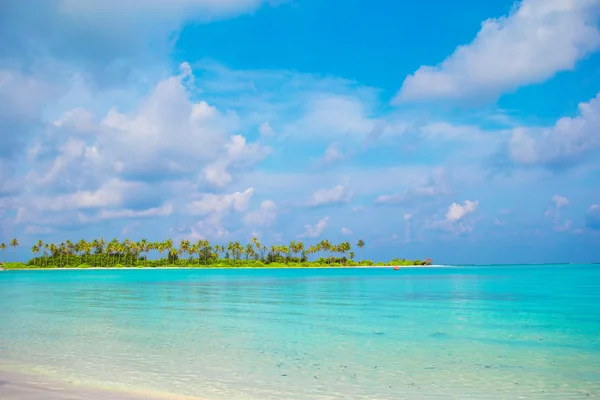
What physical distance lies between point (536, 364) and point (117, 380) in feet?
42.4

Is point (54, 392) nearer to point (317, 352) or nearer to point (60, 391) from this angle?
point (60, 391)

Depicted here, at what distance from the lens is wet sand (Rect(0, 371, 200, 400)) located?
35.2ft

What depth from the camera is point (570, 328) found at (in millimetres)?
23078

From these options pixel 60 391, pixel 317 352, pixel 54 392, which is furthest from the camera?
pixel 317 352

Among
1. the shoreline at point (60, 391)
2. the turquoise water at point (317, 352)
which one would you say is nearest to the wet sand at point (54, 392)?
the shoreline at point (60, 391)

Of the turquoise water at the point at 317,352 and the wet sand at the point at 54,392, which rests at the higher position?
the wet sand at the point at 54,392

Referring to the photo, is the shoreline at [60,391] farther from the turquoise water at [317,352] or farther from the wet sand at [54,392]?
the turquoise water at [317,352]

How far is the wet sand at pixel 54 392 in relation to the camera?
10724 millimetres

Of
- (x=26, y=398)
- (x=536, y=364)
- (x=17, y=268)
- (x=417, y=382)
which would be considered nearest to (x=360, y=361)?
(x=417, y=382)

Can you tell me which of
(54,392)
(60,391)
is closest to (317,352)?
(60,391)

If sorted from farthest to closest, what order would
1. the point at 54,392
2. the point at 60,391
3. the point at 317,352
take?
the point at 317,352 < the point at 60,391 < the point at 54,392

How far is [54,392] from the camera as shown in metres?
11.2

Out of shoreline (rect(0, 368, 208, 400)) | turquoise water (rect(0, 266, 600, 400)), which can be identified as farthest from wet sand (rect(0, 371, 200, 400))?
turquoise water (rect(0, 266, 600, 400))

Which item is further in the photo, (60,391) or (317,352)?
(317,352)
